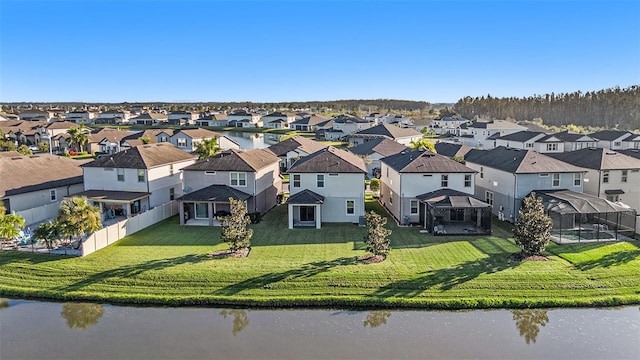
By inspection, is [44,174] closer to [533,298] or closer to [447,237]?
[447,237]

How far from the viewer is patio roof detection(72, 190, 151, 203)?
3312 centimetres

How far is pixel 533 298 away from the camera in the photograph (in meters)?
20.5

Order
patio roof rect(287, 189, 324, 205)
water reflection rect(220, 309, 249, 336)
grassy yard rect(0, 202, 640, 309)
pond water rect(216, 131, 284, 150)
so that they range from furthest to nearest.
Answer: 1. pond water rect(216, 131, 284, 150)
2. patio roof rect(287, 189, 324, 205)
3. grassy yard rect(0, 202, 640, 309)
4. water reflection rect(220, 309, 249, 336)

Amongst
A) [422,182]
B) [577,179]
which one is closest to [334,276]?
[422,182]

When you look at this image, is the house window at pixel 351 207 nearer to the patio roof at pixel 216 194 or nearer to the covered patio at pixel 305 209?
the covered patio at pixel 305 209

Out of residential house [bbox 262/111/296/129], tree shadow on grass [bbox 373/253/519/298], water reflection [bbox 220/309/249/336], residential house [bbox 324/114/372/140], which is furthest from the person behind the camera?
residential house [bbox 262/111/296/129]

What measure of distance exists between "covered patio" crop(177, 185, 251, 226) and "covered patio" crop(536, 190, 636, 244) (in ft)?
64.2

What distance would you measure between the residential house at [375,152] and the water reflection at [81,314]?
117 ft

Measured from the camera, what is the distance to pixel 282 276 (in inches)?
875

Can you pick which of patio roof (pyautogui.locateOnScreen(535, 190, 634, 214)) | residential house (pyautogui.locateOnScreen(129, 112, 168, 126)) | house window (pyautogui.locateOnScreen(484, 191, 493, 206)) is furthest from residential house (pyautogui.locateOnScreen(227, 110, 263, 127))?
patio roof (pyautogui.locateOnScreen(535, 190, 634, 214))

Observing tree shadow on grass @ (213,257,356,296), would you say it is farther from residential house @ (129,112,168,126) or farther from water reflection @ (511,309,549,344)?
residential house @ (129,112,168,126)

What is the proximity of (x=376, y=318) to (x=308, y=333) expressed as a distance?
303 centimetres

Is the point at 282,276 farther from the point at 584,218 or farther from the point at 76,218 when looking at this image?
the point at 584,218

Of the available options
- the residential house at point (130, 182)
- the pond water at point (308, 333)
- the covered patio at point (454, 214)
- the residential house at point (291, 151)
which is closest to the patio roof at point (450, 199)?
the covered patio at point (454, 214)
